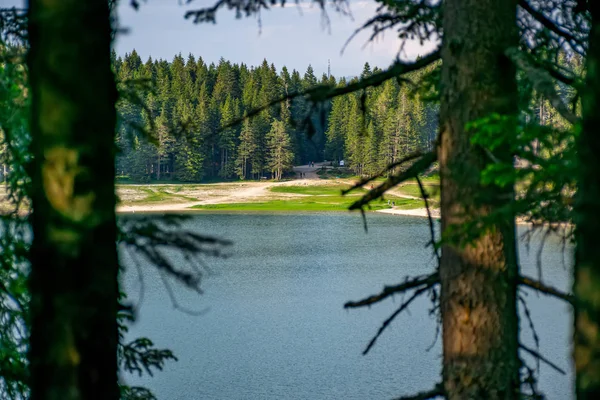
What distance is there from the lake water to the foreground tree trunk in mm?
6682

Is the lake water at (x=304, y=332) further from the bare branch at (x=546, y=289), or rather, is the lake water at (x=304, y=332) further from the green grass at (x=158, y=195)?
the green grass at (x=158, y=195)

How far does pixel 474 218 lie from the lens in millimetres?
3412

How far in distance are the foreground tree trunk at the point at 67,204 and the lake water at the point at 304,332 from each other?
668cm

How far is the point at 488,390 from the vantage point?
3.41 meters

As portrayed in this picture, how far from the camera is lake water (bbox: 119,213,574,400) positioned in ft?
52.0

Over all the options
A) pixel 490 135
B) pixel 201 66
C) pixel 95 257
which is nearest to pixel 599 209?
pixel 490 135

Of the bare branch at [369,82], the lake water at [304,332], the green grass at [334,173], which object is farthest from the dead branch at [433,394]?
the green grass at [334,173]

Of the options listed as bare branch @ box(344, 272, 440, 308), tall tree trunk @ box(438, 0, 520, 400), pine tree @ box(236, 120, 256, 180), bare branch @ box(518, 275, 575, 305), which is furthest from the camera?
pine tree @ box(236, 120, 256, 180)

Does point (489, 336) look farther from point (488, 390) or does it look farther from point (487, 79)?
point (487, 79)

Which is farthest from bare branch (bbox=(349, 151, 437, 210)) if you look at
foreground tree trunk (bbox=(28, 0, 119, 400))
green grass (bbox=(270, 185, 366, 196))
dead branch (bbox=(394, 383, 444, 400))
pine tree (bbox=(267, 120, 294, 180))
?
pine tree (bbox=(267, 120, 294, 180))

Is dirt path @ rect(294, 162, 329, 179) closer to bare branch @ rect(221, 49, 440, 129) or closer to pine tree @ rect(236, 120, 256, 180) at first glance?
pine tree @ rect(236, 120, 256, 180)

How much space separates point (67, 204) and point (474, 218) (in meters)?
1.86

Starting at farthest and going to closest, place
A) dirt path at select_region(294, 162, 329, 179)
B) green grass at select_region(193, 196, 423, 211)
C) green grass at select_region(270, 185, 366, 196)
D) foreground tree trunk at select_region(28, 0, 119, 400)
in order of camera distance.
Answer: dirt path at select_region(294, 162, 329, 179), green grass at select_region(270, 185, 366, 196), green grass at select_region(193, 196, 423, 211), foreground tree trunk at select_region(28, 0, 119, 400)

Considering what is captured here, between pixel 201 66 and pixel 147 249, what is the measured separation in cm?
10391
